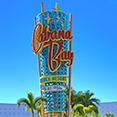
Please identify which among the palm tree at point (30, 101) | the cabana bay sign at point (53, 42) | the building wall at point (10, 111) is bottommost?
the palm tree at point (30, 101)

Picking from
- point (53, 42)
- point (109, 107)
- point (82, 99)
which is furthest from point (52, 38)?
point (109, 107)

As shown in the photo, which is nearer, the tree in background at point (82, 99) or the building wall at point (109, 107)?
the tree in background at point (82, 99)

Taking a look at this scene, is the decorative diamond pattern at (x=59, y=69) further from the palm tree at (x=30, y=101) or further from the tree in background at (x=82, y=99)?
the tree in background at (x=82, y=99)

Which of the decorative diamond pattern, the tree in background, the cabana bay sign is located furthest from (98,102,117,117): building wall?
the cabana bay sign

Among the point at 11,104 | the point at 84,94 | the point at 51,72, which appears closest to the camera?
the point at 51,72

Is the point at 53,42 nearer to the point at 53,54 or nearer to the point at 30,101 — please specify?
the point at 53,54

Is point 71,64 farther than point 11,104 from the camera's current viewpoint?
No

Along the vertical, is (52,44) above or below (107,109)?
above

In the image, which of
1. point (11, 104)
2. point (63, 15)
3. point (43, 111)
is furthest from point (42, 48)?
point (11, 104)

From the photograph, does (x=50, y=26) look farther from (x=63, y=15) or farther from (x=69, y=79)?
(x=69, y=79)

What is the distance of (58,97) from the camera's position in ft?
175

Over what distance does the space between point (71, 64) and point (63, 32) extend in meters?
4.81

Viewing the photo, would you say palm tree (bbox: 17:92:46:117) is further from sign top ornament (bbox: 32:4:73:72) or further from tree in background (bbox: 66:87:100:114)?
tree in background (bbox: 66:87:100:114)

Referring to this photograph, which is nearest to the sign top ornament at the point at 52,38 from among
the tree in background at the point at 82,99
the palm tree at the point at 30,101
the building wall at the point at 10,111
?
the palm tree at the point at 30,101
